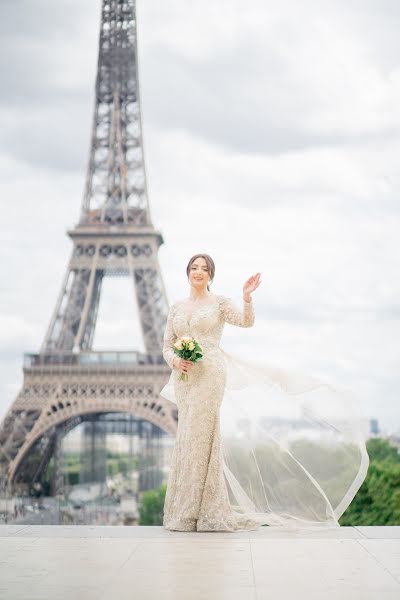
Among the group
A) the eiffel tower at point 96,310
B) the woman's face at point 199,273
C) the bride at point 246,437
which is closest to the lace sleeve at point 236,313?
the bride at point 246,437

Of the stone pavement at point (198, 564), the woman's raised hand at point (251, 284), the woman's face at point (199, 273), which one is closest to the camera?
the stone pavement at point (198, 564)

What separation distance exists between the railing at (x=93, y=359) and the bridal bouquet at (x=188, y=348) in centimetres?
3300

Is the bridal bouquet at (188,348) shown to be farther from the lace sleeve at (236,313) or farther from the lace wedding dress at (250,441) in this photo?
the lace sleeve at (236,313)

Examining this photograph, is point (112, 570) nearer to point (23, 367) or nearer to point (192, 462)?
point (192, 462)

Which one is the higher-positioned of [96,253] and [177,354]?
[96,253]

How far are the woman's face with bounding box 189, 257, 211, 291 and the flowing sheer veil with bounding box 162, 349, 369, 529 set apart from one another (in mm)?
759

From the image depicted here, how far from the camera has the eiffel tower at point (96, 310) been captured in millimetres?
40062

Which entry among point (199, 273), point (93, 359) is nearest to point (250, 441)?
point (199, 273)

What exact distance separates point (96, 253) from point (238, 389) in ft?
118

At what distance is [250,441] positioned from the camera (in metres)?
8.73

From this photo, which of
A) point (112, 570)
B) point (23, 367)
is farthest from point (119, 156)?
point (112, 570)

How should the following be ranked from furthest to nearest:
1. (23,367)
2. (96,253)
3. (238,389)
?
(96,253) → (23,367) → (238,389)

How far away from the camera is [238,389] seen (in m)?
8.74

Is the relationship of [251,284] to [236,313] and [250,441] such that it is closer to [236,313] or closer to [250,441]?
[236,313]
